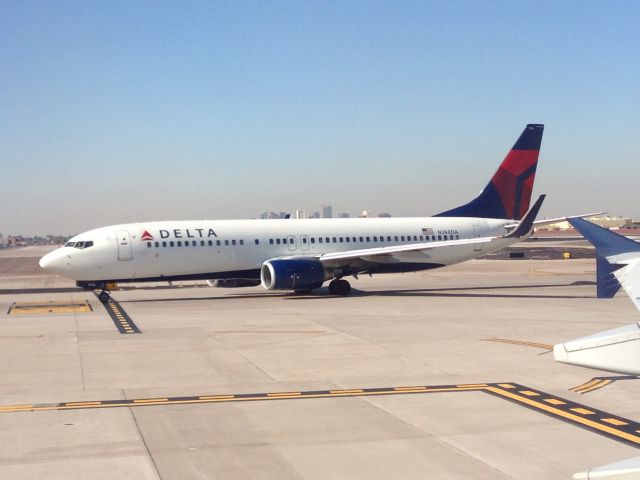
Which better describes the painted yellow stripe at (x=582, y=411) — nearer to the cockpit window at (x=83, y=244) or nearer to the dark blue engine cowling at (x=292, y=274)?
the dark blue engine cowling at (x=292, y=274)

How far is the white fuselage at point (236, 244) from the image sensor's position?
34969mm

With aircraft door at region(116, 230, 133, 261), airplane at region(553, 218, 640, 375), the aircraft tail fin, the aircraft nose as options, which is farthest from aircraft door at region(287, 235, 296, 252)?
the aircraft tail fin

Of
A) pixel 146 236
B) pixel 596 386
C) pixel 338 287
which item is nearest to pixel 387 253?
pixel 338 287

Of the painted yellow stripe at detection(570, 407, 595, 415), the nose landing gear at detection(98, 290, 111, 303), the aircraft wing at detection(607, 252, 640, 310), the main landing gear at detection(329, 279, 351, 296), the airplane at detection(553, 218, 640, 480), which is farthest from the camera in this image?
the main landing gear at detection(329, 279, 351, 296)

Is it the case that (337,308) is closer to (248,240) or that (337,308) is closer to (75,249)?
(248,240)

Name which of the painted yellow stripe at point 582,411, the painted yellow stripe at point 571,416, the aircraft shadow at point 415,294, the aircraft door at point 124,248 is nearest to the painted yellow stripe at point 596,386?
the painted yellow stripe at point 571,416

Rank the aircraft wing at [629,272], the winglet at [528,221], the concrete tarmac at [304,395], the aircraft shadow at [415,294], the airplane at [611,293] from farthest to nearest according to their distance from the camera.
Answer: the aircraft shadow at [415,294] < the winglet at [528,221] < the concrete tarmac at [304,395] < the airplane at [611,293] < the aircraft wing at [629,272]

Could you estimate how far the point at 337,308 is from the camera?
1286 inches

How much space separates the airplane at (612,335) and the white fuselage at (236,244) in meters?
29.1

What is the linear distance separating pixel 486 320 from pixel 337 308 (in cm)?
702

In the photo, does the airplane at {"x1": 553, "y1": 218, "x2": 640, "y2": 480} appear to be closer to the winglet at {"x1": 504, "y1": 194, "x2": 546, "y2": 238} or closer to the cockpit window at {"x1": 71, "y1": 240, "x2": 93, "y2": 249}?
the winglet at {"x1": 504, "y1": 194, "x2": 546, "y2": 238}

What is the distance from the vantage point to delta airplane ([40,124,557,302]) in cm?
3522

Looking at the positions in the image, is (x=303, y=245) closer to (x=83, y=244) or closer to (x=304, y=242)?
(x=304, y=242)

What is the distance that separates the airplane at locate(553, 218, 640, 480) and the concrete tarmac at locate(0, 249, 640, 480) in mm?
3027
